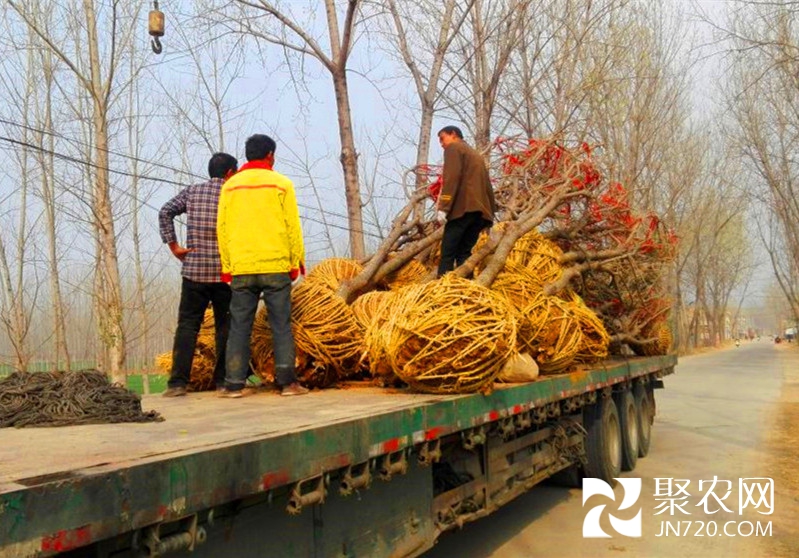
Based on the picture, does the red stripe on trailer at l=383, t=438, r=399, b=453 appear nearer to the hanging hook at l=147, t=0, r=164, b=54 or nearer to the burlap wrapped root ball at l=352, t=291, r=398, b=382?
the burlap wrapped root ball at l=352, t=291, r=398, b=382

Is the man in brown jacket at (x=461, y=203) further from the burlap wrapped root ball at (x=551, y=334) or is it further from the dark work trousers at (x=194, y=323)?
the dark work trousers at (x=194, y=323)

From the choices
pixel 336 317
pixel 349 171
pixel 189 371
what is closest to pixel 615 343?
pixel 349 171

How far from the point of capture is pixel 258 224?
4.80m

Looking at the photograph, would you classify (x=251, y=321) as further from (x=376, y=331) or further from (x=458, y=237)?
(x=458, y=237)

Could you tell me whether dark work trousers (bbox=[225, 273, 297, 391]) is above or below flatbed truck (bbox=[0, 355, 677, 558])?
above

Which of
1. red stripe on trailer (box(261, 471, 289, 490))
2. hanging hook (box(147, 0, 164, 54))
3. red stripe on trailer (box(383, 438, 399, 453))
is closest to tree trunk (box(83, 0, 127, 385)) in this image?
hanging hook (box(147, 0, 164, 54))

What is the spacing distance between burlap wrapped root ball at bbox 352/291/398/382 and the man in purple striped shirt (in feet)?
3.16

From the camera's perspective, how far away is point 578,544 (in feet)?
20.8

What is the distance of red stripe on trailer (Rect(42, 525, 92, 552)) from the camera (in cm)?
200

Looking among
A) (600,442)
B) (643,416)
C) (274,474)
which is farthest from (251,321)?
(643,416)

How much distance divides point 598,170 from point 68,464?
24.8 ft

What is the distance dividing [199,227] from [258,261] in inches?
31.5

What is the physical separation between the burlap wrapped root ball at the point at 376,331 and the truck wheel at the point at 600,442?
3.20 metres

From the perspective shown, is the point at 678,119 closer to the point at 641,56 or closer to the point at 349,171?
the point at 641,56
